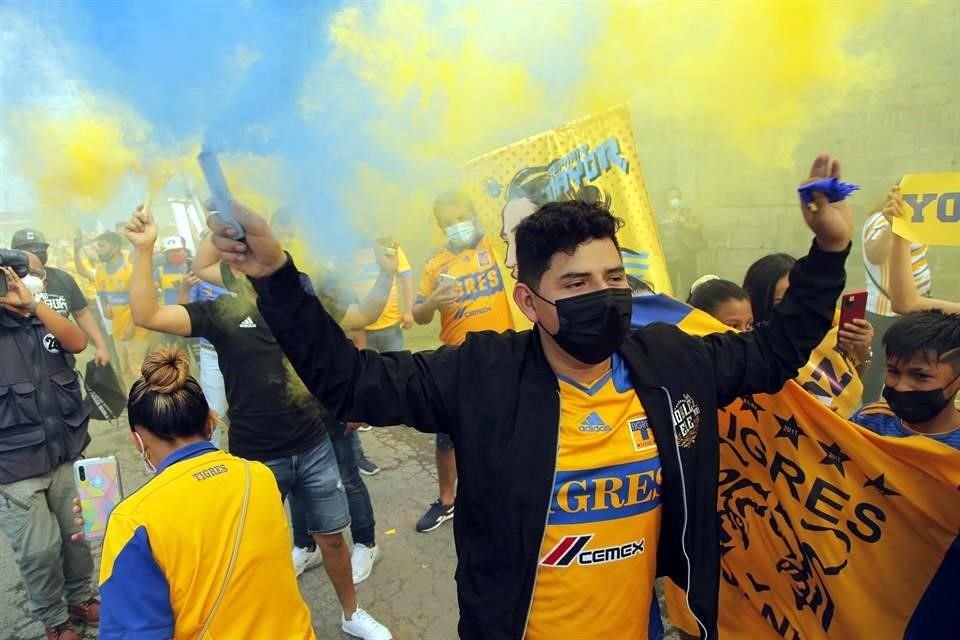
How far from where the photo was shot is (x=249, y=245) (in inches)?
54.6

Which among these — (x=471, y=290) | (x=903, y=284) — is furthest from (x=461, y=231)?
(x=903, y=284)

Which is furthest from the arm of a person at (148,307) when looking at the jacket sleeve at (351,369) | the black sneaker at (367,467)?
the black sneaker at (367,467)

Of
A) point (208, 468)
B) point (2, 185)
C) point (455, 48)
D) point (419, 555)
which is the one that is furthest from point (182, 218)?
point (419, 555)

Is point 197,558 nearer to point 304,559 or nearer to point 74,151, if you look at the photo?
point 74,151

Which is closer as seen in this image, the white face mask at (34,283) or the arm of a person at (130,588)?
the arm of a person at (130,588)

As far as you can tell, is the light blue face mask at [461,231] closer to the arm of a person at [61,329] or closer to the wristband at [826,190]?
the wristband at [826,190]

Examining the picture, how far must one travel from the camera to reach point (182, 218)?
7.81ft

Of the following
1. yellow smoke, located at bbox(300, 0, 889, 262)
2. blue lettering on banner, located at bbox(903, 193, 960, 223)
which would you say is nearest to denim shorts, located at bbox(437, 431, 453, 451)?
yellow smoke, located at bbox(300, 0, 889, 262)

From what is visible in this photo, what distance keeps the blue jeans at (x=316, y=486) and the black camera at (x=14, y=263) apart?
4.99ft

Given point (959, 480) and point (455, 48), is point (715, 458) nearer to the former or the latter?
point (959, 480)

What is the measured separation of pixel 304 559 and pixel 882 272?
403 cm

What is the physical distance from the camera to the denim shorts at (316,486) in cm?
289

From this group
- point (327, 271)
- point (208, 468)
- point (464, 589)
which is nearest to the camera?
point (464, 589)

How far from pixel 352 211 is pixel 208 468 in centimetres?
114
